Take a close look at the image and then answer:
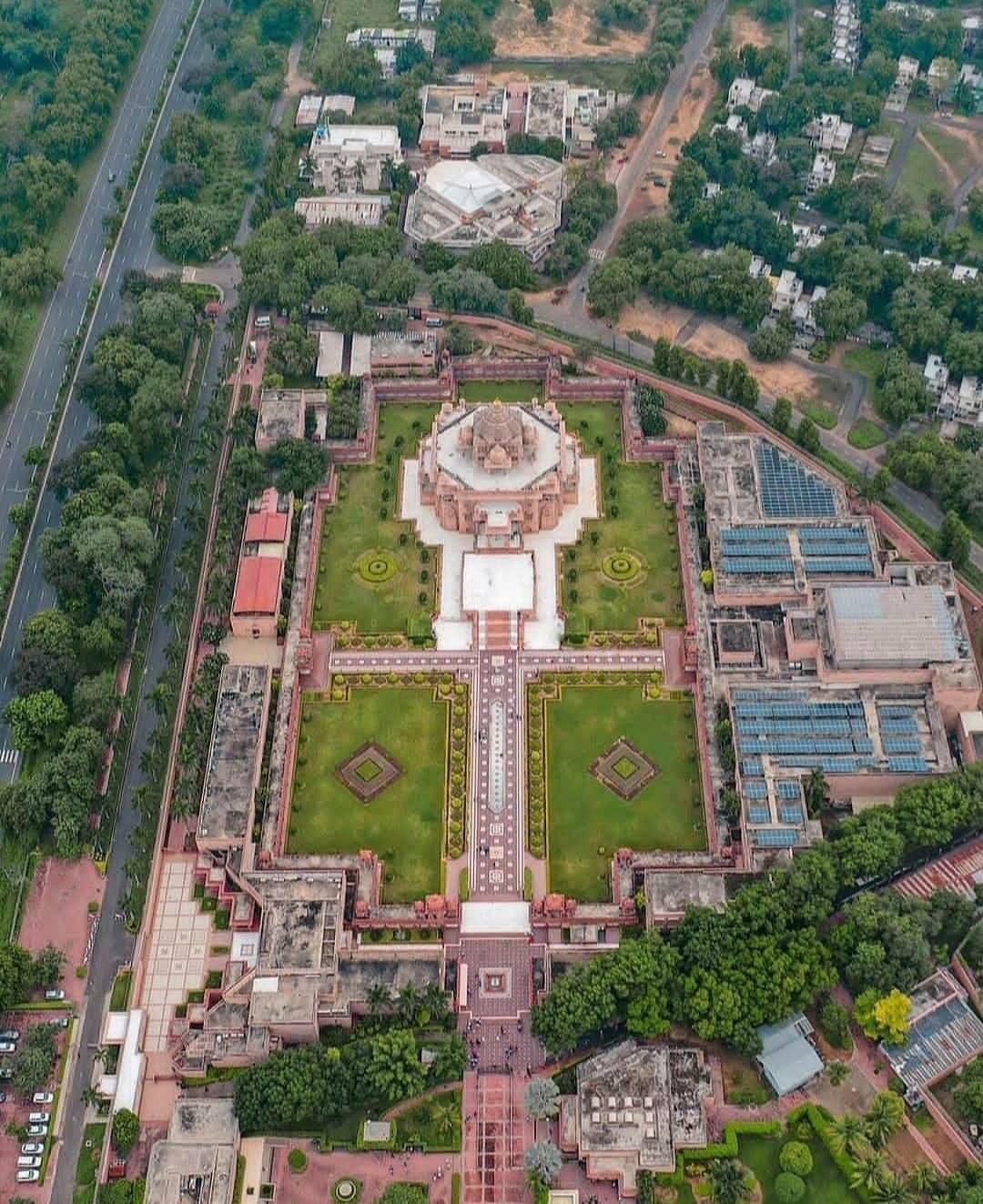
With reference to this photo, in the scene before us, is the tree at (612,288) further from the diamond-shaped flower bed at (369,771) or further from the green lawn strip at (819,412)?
the diamond-shaped flower bed at (369,771)

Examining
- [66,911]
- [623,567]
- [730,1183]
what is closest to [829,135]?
[623,567]

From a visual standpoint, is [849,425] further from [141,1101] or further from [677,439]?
[141,1101]

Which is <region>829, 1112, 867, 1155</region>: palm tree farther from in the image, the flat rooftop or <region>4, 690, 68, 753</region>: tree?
<region>4, 690, 68, 753</region>: tree

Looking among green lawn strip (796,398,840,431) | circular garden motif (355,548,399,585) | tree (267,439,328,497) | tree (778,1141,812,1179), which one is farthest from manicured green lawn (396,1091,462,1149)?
green lawn strip (796,398,840,431)

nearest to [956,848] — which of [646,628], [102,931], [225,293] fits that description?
[646,628]

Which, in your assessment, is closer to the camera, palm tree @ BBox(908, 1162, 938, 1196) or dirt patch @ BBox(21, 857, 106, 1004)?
palm tree @ BBox(908, 1162, 938, 1196)

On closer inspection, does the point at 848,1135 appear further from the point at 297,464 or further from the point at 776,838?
the point at 297,464

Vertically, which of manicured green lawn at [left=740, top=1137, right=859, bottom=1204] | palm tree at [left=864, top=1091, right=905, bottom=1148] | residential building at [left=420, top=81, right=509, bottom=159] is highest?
residential building at [left=420, top=81, right=509, bottom=159]
